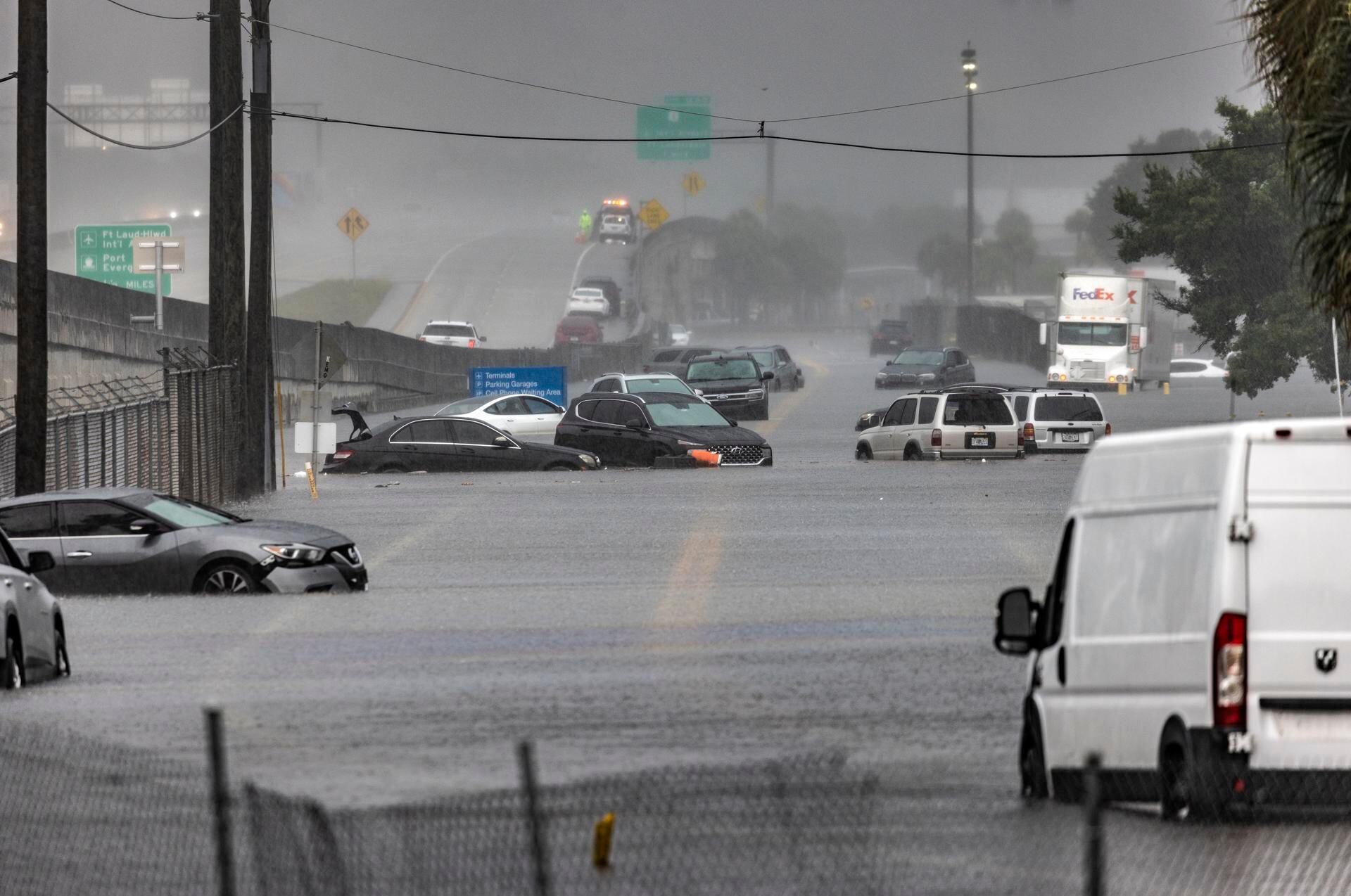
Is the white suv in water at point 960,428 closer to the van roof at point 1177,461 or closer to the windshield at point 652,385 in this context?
the windshield at point 652,385

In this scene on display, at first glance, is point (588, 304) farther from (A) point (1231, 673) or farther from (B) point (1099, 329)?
(A) point (1231, 673)

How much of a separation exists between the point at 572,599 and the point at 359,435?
20535 millimetres

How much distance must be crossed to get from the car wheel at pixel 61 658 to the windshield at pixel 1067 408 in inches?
1120

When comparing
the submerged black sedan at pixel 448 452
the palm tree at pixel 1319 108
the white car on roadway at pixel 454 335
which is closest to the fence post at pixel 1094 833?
the palm tree at pixel 1319 108

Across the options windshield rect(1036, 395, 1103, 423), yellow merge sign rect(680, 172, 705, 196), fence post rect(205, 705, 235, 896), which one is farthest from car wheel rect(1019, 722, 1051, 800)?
yellow merge sign rect(680, 172, 705, 196)

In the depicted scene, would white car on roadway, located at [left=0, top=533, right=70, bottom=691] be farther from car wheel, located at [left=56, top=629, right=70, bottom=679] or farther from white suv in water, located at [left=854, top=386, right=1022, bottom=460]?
white suv in water, located at [left=854, top=386, right=1022, bottom=460]

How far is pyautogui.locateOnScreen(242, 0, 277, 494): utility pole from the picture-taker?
3509cm

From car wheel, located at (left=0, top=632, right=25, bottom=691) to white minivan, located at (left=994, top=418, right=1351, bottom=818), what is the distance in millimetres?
8301

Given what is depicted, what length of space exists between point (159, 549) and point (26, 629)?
5892 mm

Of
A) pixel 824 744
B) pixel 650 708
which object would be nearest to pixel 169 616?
pixel 650 708

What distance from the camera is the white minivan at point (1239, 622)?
8.20 m

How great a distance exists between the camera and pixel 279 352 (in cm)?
6119

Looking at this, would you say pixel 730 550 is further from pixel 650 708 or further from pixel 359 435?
pixel 359 435

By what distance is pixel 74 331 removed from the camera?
47.8 meters
